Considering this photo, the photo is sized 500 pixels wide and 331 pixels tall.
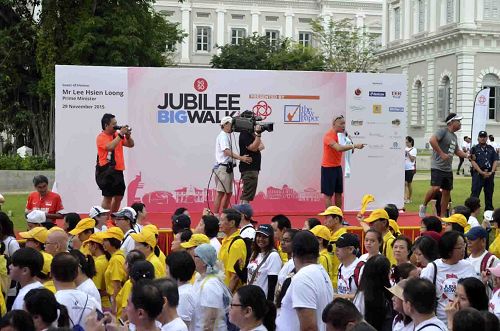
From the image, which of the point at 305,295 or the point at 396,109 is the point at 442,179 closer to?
the point at 396,109

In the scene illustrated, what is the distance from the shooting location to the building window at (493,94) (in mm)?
48125

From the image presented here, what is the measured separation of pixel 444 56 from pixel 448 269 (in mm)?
45010

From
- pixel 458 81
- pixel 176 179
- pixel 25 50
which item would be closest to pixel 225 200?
pixel 176 179

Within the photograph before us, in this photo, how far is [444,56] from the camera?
164 ft

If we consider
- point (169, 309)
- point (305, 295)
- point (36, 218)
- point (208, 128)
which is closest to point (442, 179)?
point (208, 128)

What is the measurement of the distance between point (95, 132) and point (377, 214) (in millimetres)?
7084

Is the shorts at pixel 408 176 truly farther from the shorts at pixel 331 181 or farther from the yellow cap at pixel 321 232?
the yellow cap at pixel 321 232

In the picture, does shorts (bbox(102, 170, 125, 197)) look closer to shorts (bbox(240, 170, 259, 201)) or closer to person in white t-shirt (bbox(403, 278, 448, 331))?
shorts (bbox(240, 170, 259, 201))

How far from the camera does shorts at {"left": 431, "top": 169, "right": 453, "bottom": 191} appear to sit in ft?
45.7

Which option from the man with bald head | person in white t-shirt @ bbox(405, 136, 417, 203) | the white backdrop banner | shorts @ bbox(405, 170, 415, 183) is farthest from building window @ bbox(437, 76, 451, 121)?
the man with bald head

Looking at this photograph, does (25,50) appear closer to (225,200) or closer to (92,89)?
(92,89)

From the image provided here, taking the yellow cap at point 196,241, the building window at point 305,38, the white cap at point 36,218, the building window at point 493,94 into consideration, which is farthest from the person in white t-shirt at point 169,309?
the building window at point 305,38

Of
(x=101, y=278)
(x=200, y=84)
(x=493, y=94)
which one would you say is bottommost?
(x=101, y=278)

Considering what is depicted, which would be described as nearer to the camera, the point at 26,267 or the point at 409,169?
the point at 26,267
